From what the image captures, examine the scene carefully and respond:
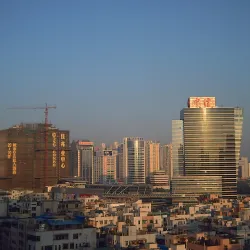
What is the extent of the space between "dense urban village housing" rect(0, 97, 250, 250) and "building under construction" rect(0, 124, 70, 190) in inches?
4.1

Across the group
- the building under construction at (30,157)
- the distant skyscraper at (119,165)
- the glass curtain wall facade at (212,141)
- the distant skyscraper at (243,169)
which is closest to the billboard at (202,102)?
the glass curtain wall facade at (212,141)

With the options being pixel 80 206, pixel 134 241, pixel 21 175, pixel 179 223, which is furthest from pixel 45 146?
pixel 134 241

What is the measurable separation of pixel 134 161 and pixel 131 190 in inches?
1029

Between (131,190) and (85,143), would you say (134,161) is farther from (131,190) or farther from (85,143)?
(131,190)

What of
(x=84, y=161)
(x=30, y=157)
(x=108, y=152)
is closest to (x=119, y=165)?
(x=108, y=152)

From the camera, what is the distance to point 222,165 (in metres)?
49.8

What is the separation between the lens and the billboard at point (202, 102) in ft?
168

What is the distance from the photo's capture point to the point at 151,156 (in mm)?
81312

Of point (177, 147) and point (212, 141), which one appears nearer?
point (212, 141)

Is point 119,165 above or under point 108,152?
under

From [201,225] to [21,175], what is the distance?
33.4 metres

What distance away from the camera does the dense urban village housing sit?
1641 centimetres

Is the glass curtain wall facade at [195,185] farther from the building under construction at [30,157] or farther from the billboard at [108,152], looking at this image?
the billboard at [108,152]

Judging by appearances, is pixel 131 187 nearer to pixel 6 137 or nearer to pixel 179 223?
pixel 6 137
